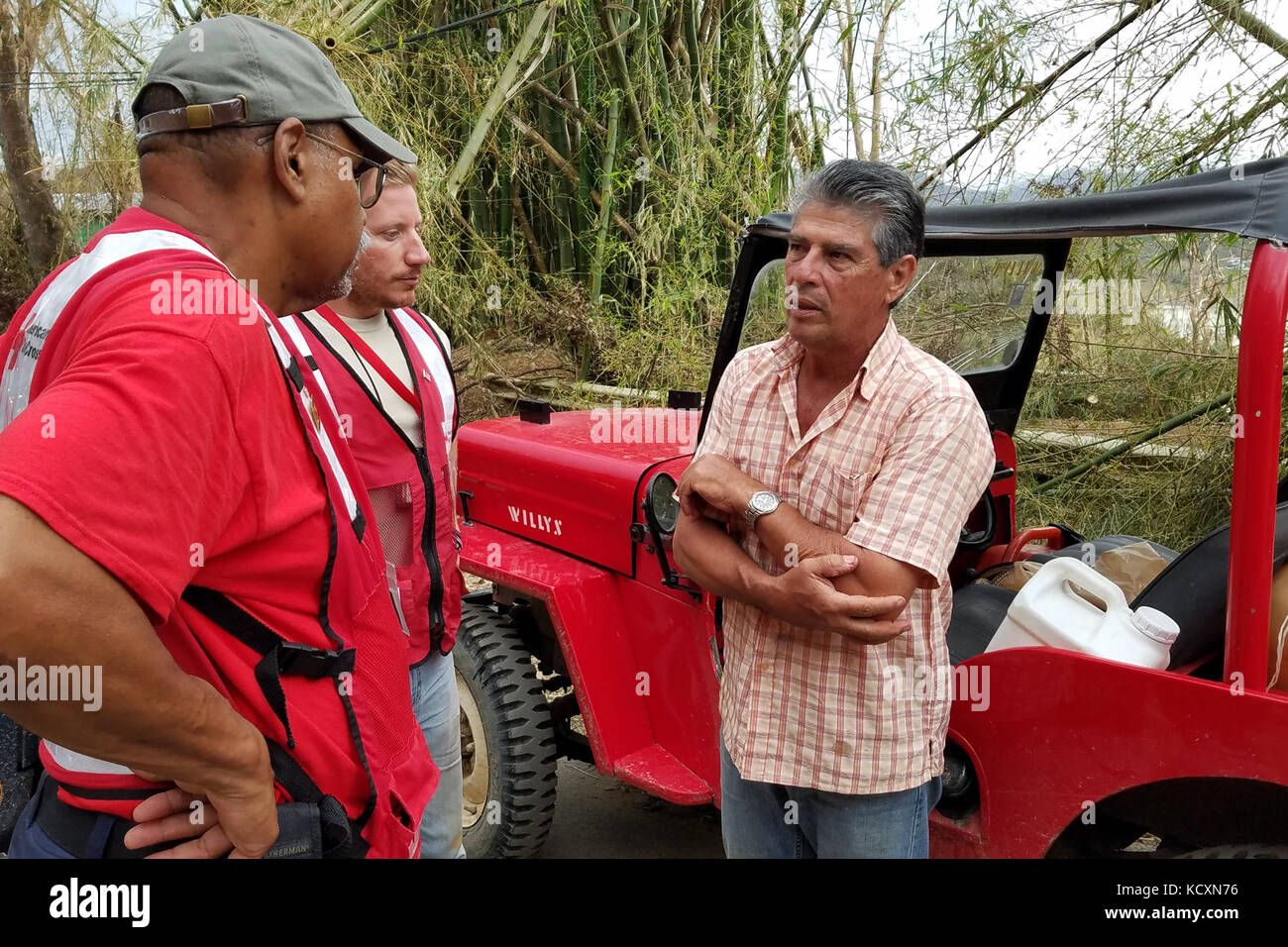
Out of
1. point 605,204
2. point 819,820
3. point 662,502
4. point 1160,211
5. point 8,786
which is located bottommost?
point 8,786

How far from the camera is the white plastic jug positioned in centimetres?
196

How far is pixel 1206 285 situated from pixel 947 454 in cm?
352

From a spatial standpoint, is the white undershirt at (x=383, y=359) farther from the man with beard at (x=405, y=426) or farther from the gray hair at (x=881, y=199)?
the gray hair at (x=881, y=199)

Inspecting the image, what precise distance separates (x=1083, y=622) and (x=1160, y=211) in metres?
0.82

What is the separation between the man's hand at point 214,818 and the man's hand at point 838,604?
891 mm

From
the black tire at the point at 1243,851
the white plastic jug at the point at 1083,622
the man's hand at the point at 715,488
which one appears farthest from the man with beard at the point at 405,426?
the black tire at the point at 1243,851

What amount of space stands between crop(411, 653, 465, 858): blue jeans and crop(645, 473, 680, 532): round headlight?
0.66 m

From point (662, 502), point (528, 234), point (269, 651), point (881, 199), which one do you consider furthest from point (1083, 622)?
point (528, 234)

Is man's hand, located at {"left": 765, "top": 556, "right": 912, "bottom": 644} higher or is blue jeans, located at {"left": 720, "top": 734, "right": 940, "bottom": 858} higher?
man's hand, located at {"left": 765, "top": 556, "right": 912, "bottom": 644}

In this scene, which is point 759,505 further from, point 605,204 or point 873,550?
point 605,204

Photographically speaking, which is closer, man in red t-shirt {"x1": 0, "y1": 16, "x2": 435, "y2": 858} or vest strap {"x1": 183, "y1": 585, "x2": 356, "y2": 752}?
man in red t-shirt {"x1": 0, "y1": 16, "x2": 435, "y2": 858}

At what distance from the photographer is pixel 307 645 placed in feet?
4.13

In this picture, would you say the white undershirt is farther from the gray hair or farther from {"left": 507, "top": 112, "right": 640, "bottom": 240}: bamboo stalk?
{"left": 507, "top": 112, "right": 640, "bottom": 240}: bamboo stalk

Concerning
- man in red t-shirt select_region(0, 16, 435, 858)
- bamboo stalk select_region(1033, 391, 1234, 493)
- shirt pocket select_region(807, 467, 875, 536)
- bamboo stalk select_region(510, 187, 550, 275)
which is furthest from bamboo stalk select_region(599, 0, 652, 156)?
man in red t-shirt select_region(0, 16, 435, 858)
